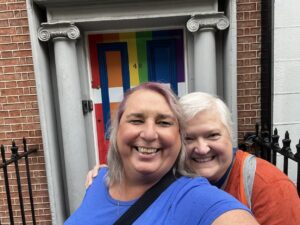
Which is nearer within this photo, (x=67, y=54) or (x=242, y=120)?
(x=67, y=54)

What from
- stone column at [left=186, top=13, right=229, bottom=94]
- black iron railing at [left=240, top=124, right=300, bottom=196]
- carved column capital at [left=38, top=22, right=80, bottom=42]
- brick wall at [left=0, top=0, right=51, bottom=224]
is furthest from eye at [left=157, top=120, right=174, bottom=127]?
brick wall at [left=0, top=0, right=51, bottom=224]

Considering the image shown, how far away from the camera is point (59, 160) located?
12.6 feet

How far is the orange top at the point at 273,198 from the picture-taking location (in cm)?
134

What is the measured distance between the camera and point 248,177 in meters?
1.50

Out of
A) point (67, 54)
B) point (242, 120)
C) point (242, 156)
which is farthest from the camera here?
point (242, 120)

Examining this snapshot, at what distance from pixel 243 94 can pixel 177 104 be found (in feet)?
7.87

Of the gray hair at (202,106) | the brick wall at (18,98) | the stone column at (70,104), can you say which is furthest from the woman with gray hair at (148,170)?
the brick wall at (18,98)

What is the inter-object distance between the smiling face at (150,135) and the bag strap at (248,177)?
0.42 metres

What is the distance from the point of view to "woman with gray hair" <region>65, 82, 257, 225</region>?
1262mm

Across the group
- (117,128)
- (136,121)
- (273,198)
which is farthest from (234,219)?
(117,128)

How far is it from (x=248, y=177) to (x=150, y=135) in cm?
61

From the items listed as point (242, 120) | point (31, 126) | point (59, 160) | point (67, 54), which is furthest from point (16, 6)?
point (242, 120)

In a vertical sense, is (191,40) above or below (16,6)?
below

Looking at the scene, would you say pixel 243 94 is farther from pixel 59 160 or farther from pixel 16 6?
pixel 16 6
